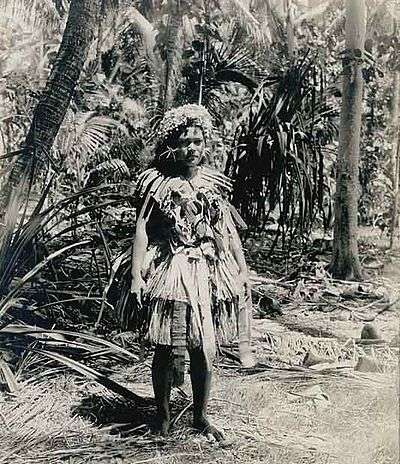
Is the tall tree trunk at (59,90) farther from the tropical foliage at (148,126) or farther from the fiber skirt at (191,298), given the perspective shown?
the fiber skirt at (191,298)

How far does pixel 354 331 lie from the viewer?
1.17m

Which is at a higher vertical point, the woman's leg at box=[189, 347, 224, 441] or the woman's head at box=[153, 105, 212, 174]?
the woman's head at box=[153, 105, 212, 174]

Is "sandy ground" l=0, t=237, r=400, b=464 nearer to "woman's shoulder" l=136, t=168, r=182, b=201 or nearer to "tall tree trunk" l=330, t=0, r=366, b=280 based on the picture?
"tall tree trunk" l=330, t=0, r=366, b=280

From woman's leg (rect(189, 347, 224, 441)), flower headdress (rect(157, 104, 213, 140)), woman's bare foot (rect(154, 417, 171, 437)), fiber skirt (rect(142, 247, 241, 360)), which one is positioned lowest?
woman's bare foot (rect(154, 417, 171, 437))

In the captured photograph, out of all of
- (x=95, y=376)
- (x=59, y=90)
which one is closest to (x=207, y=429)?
(x=95, y=376)

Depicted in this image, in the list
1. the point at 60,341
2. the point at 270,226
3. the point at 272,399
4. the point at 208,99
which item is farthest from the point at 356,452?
the point at 208,99

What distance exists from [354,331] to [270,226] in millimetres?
215

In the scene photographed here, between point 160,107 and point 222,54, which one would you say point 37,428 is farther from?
point 222,54

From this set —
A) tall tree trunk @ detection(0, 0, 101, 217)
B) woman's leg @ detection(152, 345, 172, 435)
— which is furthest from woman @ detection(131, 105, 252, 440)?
tall tree trunk @ detection(0, 0, 101, 217)

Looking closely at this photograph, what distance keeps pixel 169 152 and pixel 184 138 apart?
0.03m

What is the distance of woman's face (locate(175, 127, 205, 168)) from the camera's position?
112 centimetres

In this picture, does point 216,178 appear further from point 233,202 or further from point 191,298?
point 191,298

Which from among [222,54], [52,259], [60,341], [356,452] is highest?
[222,54]

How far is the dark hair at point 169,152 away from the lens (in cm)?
112
